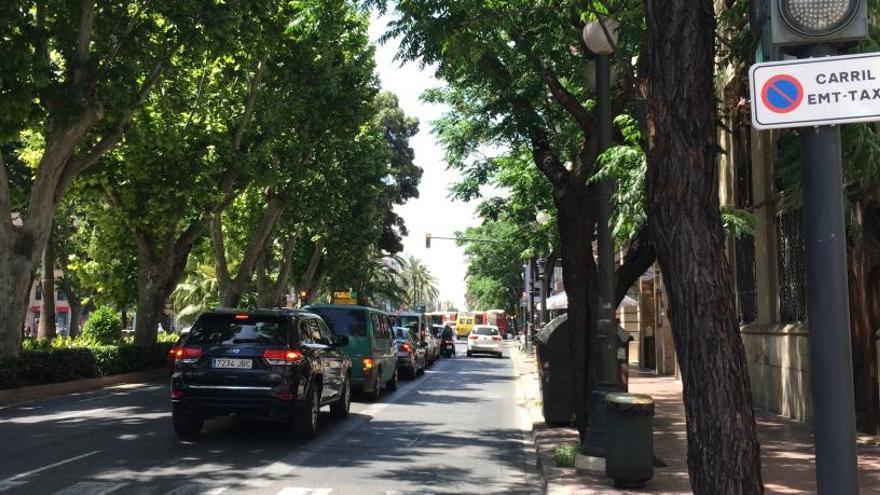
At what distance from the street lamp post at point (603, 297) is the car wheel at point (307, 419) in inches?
153

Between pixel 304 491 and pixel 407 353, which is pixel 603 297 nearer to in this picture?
pixel 304 491

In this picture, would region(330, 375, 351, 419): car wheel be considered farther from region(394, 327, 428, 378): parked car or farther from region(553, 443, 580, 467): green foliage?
region(394, 327, 428, 378): parked car

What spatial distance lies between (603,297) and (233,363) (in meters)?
A: 4.83

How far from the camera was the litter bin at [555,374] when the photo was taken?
12.1 meters

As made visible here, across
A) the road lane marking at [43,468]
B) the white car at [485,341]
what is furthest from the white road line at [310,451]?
the white car at [485,341]

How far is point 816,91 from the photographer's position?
3469mm

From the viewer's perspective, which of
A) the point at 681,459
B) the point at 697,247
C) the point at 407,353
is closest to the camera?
the point at 697,247

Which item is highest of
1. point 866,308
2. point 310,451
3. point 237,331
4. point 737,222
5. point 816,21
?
point 816,21

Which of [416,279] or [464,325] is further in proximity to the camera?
[416,279]

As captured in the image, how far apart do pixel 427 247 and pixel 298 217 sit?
1576cm

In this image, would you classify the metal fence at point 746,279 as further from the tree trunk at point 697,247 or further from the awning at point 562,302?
the tree trunk at point 697,247

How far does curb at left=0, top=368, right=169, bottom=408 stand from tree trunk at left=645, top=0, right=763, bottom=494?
14.6 meters

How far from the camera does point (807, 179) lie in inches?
136

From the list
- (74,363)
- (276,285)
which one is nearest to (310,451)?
(74,363)
